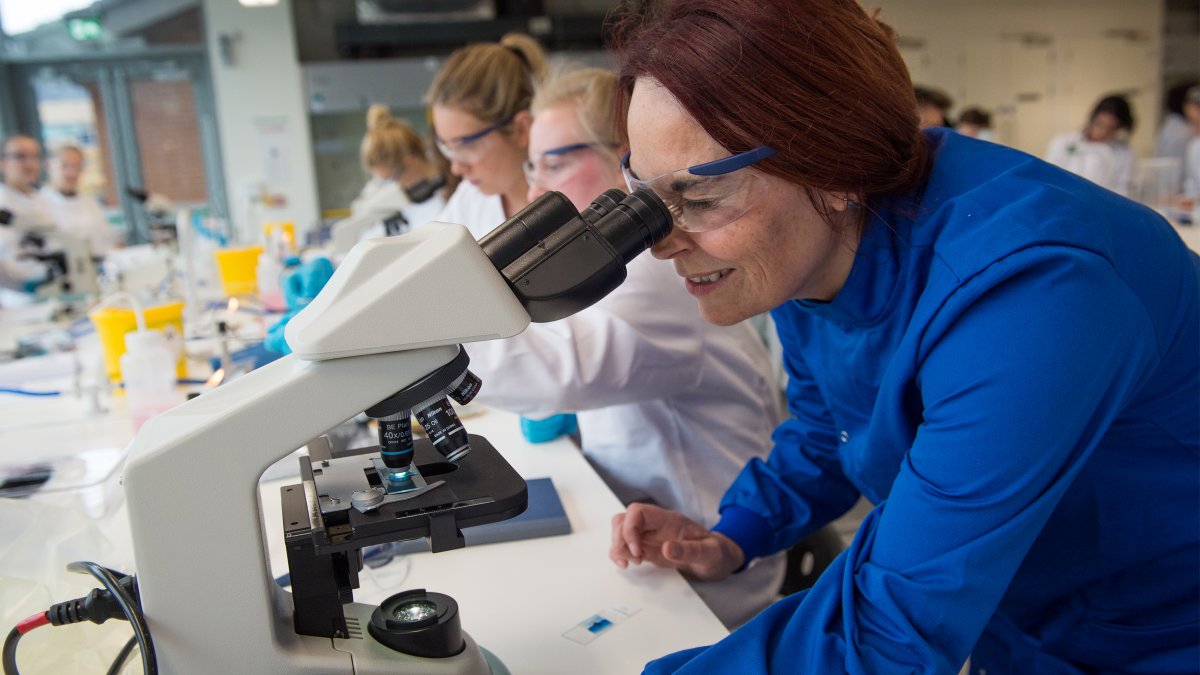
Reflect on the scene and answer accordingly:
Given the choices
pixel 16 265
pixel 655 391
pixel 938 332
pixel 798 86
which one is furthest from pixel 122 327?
pixel 16 265

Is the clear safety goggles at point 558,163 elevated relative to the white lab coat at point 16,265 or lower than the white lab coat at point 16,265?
elevated

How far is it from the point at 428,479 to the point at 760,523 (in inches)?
24.2

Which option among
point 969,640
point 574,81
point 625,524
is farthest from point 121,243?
point 969,640

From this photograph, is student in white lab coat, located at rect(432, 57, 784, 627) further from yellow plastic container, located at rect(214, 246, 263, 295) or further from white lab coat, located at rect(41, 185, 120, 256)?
white lab coat, located at rect(41, 185, 120, 256)

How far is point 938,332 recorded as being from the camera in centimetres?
80

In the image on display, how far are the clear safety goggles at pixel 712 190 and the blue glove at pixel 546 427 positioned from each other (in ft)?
2.77

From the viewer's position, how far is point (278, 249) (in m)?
3.59

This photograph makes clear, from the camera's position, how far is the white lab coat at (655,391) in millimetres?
1521

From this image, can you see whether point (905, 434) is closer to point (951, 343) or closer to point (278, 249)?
point (951, 343)

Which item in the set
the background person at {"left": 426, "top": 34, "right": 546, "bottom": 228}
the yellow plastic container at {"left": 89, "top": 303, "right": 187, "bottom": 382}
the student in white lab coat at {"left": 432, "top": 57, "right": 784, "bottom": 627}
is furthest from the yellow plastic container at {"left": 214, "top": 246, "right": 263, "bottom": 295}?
the student in white lab coat at {"left": 432, "top": 57, "right": 784, "bottom": 627}

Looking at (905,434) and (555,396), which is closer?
(905,434)

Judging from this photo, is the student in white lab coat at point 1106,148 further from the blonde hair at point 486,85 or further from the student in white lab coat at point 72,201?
the student in white lab coat at point 72,201

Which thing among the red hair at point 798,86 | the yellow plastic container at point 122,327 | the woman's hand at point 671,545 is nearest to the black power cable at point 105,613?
the woman's hand at point 671,545

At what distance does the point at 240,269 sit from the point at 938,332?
3.40m
